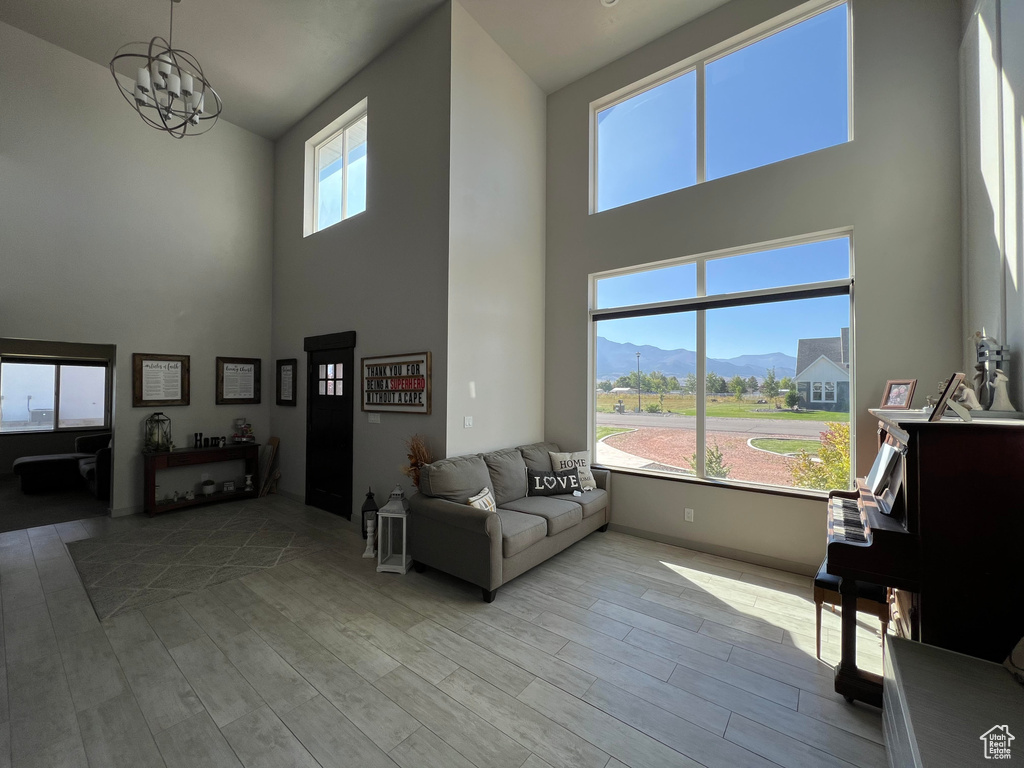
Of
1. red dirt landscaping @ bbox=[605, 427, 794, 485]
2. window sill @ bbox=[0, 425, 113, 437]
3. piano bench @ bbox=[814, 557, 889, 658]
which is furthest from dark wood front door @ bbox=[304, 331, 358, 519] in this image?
window sill @ bbox=[0, 425, 113, 437]

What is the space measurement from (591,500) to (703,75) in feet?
14.1

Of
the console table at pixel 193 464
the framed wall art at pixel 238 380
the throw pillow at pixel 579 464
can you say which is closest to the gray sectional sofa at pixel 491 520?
the throw pillow at pixel 579 464

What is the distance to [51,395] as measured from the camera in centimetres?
730

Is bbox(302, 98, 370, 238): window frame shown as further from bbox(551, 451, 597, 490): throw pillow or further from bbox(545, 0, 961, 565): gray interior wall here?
bbox(551, 451, 597, 490): throw pillow

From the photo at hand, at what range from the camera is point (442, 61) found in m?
3.94

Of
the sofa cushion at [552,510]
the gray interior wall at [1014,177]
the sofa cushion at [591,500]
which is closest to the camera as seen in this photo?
the gray interior wall at [1014,177]

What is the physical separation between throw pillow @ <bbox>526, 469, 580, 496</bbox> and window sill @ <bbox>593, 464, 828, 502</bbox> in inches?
20.6

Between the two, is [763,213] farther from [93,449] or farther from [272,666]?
[93,449]

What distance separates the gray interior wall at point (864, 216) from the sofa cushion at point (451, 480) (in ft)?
5.66

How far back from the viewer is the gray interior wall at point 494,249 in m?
3.93

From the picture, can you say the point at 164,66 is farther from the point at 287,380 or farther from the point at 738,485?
the point at 738,485

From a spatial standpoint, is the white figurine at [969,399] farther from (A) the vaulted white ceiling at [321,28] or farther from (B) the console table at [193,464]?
(B) the console table at [193,464]

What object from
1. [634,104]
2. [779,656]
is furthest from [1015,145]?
[634,104]

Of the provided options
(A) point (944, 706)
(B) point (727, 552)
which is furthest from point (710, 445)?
(A) point (944, 706)
